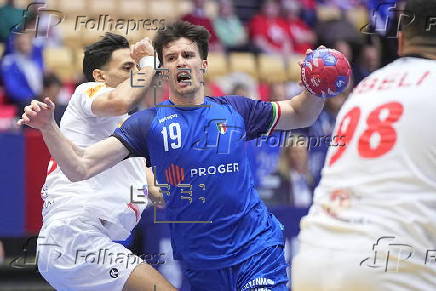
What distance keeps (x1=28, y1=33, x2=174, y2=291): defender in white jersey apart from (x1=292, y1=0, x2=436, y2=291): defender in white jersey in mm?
1878

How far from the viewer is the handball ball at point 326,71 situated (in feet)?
16.9

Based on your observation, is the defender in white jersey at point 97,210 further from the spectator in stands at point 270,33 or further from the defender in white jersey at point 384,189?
the spectator in stands at point 270,33

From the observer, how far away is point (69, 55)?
12.7 m

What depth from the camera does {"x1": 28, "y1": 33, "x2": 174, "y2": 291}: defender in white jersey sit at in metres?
5.48

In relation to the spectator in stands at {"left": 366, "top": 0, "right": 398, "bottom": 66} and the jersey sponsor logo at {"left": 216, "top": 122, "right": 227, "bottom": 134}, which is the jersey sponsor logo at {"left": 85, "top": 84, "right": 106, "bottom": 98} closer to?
the jersey sponsor logo at {"left": 216, "top": 122, "right": 227, "bottom": 134}

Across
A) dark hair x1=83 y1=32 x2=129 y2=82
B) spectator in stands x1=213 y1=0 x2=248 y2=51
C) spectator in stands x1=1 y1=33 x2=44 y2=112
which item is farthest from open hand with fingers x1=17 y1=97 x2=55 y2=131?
spectator in stands x1=213 y1=0 x2=248 y2=51

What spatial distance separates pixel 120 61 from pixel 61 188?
0.99 m

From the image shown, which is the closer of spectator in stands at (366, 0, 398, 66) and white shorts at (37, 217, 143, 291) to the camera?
white shorts at (37, 217, 143, 291)

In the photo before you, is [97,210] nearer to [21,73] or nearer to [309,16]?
[21,73]

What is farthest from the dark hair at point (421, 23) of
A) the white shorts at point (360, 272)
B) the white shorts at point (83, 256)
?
the white shorts at point (83, 256)

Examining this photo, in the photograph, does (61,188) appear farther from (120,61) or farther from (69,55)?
(69,55)

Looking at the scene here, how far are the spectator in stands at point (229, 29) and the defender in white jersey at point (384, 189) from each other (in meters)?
9.83

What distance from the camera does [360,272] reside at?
3.60m

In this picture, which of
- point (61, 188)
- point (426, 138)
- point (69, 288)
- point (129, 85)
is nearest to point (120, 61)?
point (129, 85)
